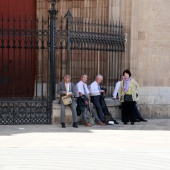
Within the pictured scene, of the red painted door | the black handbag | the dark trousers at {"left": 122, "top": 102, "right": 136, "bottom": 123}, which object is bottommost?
the dark trousers at {"left": 122, "top": 102, "right": 136, "bottom": 123}

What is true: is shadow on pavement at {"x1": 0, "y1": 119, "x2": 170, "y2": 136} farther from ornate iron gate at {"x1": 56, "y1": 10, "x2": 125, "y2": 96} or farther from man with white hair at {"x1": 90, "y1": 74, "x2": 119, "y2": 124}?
ornate iron gate at {"x1": 56, "y1": 10, "x2": 125, "y2": 96}

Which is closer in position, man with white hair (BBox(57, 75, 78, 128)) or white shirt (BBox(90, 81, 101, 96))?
man with white hair (BBox(57, 75, 78, 128))

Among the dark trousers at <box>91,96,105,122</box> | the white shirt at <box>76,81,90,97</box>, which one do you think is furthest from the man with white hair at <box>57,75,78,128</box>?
the dark trousers at <box>91,96,105,122</box>

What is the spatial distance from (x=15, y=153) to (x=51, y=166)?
1433 mm

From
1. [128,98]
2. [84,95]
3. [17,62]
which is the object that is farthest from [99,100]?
[17,62]

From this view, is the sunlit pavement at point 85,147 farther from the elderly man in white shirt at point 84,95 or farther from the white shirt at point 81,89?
the white shirt at point 81,89

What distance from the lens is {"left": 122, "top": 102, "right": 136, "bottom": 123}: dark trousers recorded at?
1455 centimetres

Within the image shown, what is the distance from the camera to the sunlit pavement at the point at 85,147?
28.5 ft

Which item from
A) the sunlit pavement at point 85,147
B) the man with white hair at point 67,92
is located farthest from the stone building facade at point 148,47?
the man with white hair at point 67,92

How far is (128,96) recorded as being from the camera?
47.4 ft

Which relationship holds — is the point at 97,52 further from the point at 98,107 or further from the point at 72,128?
the point at 72,128

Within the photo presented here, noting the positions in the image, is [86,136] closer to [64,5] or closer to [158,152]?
[158,152]

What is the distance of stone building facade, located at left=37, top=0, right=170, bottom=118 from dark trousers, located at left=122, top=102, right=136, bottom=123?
1299 mm

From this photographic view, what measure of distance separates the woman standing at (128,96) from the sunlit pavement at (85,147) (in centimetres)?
47
